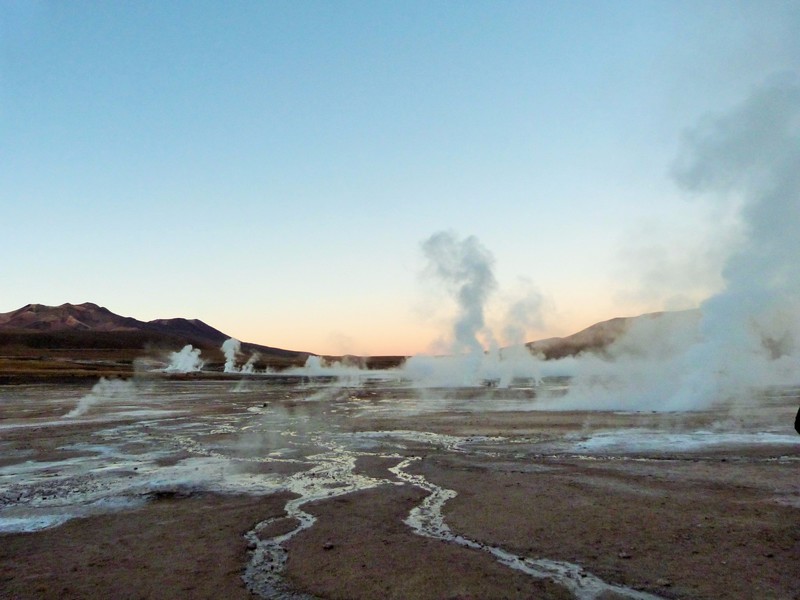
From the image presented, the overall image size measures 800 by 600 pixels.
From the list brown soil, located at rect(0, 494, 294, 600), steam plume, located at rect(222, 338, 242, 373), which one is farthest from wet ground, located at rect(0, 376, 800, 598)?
steam plume, located at rect(222, 338, 242, 373)

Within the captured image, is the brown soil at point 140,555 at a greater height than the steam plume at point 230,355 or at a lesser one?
lesser

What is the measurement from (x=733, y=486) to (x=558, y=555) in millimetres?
6911

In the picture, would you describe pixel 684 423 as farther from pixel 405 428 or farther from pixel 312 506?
pixel 312 506

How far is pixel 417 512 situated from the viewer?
37.4ft

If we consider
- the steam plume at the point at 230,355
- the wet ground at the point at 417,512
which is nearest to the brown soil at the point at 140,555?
the wet ground at the point at 417,512

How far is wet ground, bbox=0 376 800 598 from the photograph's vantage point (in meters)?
7.85

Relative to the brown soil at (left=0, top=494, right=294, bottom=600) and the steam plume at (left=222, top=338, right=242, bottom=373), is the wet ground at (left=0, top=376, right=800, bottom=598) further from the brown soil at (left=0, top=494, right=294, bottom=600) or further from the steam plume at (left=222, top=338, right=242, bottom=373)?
the steam plume at (left=222, top=338, right=242, bottom=373)

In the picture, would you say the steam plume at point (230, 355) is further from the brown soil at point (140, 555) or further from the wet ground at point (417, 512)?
the brown soil at point (140, 555)

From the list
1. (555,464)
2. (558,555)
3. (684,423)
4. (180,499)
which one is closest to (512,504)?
(558,555)

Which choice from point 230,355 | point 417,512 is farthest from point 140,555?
point 230,355

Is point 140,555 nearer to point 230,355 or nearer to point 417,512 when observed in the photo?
point 417,512

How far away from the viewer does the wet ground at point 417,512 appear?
7.85 m

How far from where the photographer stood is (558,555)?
28.9 ft

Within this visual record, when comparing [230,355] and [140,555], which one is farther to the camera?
[230,355]
